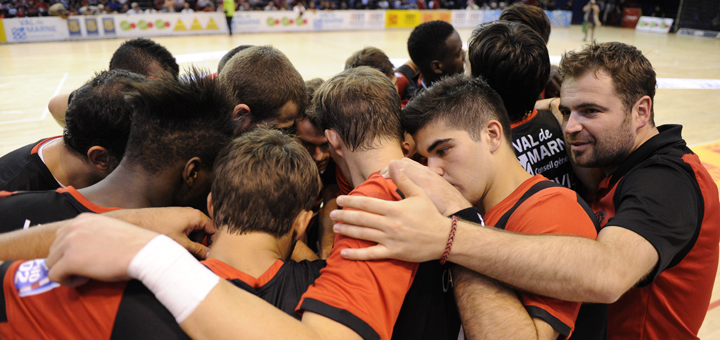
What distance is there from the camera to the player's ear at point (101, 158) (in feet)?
7.06

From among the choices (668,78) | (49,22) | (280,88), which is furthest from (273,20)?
(280,88)

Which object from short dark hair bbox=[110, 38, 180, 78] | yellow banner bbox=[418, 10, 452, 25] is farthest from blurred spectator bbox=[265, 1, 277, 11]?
A: short dark hair bbox=[110, 38, 180, 78]

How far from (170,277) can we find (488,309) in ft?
3.38

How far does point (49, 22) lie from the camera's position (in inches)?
689

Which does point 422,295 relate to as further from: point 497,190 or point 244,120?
point 244,120

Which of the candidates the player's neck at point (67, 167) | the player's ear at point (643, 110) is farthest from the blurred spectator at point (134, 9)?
the player's ear at point (643, 110)

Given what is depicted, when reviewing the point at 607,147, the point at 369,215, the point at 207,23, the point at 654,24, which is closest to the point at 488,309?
the point at 369,215

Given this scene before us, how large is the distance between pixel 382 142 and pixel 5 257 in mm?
1484

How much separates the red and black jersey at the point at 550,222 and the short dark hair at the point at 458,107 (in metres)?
0.36

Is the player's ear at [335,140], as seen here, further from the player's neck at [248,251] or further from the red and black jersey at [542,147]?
the red and black jersey at [542,147]

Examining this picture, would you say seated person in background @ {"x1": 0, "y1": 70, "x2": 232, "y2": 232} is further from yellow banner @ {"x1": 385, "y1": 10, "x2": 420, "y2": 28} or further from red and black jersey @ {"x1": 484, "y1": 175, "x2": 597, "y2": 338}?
yellow banner @ {"x1": 385, "y1": 10, "x2": 420, "y2": 28}

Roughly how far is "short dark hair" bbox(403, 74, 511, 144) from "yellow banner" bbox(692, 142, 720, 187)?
571 cm

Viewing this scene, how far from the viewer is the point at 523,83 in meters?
2.43

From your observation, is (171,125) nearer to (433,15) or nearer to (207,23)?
(207,23)
